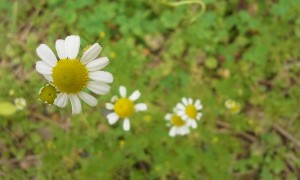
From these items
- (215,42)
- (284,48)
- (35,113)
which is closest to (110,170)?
(35,113)

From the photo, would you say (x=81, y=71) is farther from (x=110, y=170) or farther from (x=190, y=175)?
(x=190, y=175)

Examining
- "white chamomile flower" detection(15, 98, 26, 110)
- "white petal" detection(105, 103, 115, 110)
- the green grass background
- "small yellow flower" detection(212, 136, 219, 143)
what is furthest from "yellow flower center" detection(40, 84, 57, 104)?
"small yellow flower" detection(212, 136, 219, 143)

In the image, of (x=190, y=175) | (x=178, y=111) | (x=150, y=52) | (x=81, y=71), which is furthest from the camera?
(x=150, y=52)

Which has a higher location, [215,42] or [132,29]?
[132,29]

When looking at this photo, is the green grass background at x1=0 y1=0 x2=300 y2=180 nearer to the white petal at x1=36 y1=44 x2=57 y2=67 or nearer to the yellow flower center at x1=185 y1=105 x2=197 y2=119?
the yellow flower center at x1=185 y1=105 x2=197 y2=119

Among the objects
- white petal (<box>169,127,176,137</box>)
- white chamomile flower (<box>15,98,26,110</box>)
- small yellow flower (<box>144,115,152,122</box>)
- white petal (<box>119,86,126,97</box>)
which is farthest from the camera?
white chamomile flower (<box>15,98,26,110</box>)

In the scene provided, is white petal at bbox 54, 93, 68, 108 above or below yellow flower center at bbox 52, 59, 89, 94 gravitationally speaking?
below

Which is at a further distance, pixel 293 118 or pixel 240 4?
pixel 240 4

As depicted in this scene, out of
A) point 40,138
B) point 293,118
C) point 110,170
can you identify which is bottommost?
point 293,118
